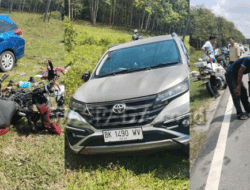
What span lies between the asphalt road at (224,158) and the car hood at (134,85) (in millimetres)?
1002

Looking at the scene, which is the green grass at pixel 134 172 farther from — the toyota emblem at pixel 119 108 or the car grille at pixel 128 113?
the toyota emblem at pixel 119 108

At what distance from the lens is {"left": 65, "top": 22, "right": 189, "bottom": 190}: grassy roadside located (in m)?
2.25

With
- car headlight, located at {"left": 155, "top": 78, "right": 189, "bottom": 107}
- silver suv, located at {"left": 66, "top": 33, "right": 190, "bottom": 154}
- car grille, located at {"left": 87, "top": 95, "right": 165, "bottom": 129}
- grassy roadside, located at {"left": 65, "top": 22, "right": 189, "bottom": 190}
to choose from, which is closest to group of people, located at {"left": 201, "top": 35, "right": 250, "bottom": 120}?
silver suv, located at {"left": 66, "top": 33, "right": 190, "bottom": 154}

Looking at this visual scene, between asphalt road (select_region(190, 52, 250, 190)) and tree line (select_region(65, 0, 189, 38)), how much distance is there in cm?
144

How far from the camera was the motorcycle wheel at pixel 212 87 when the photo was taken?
5.92 meters

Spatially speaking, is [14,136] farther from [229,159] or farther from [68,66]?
[229,159]

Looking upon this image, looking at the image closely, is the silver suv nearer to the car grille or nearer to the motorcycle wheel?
the car grille

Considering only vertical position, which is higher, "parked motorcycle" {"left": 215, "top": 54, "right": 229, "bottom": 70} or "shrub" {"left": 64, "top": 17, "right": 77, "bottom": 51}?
"shrub" {"left": 64, "top": 17, "right": 77, "bottom": 51}

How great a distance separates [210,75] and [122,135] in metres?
4.12

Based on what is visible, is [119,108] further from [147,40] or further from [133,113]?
[147,40]

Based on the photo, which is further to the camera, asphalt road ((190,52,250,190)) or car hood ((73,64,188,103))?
asphalt road ((190,52,250,190))

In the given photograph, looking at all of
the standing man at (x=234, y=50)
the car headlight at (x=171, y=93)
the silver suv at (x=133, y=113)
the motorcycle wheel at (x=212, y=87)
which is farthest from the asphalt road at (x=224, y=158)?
the standing man at (x=234, y=50)

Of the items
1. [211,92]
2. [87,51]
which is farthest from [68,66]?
[211,92]

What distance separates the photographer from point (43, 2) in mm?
14320
